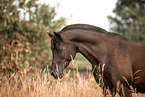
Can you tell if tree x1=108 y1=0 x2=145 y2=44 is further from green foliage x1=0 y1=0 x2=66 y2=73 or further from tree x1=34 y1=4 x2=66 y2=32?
green foliage x1=0 y1=0 x2=66 y2=73

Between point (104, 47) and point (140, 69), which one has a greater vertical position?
point (104, 47)

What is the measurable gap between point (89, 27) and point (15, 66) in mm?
4623

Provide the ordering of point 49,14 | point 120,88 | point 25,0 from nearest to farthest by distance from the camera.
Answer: point 120,88, point 25,0, point 49,14

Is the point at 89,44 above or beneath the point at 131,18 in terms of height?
beneath

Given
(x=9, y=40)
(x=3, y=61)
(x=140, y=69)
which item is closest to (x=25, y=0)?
(x=9, y=40)

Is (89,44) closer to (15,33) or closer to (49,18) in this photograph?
(15,33)

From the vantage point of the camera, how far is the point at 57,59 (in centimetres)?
354

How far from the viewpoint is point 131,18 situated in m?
20.2

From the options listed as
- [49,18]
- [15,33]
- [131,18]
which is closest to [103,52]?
[15,33]

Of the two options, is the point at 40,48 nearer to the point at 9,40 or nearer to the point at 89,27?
the point at 9,40

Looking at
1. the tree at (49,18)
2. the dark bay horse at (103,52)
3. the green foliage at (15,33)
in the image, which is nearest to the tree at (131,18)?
the tree at (49,18)

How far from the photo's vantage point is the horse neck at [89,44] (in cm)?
346

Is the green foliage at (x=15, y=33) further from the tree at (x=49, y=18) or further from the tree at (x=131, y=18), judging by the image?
the tree at (x=131, y=18)

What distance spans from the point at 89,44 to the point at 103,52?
369mm
